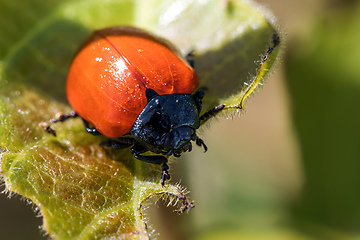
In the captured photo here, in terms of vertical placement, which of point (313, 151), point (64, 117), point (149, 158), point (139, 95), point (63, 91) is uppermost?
point (313, 151)

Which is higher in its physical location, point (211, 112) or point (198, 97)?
point (198, 97)

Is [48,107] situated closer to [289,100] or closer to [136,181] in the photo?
[136,181]

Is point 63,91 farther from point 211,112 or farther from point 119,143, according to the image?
point 211,112

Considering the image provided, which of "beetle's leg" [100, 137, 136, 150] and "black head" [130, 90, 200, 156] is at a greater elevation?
"black head" [130, 90, 200, 156]

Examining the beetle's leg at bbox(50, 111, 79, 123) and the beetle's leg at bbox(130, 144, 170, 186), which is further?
the beetle's leg at bbox(50, 111, 79, 123)

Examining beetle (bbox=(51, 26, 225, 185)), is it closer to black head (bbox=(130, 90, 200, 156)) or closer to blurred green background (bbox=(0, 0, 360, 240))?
black head (bbox=(130, 90, 200, 156))

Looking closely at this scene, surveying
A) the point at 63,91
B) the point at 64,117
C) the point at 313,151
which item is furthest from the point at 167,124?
the point at 313,151

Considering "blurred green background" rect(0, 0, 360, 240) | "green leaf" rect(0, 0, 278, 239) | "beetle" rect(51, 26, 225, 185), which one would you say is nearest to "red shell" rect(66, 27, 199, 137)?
"beetle" rect(51, 26, 225, 185)

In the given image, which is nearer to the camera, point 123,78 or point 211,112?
point 211,112
